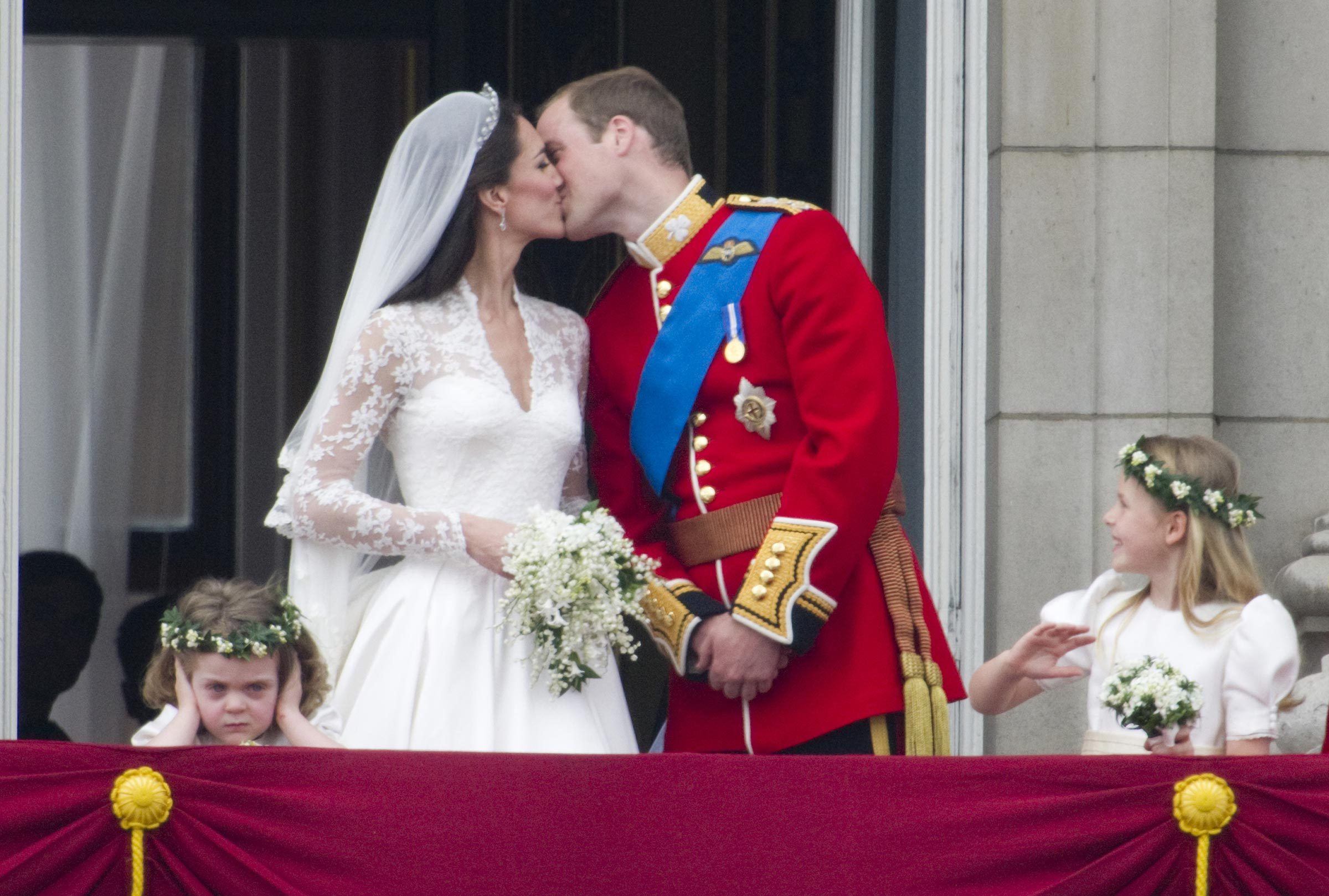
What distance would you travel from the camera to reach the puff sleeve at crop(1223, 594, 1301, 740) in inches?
145

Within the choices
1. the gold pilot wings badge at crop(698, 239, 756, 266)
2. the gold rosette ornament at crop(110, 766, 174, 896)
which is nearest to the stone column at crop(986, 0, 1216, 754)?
the gold pilot wings badge at crop(698, 239, 756, 266)

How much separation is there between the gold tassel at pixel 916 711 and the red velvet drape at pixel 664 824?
715mm

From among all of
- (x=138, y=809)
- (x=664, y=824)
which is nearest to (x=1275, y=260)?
(x=664, y=824)

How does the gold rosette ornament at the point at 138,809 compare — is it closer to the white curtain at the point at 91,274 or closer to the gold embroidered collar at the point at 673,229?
the gold embroidered collar at the point at 673,229

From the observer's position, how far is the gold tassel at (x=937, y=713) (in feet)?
12.7

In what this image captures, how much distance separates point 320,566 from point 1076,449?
6.05 feet

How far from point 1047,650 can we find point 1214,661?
11.1 inches

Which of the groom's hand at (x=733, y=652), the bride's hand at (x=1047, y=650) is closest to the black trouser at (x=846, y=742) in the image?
the groom's hand at (x=733, y=652)

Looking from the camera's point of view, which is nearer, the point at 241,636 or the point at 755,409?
the point at 241,636

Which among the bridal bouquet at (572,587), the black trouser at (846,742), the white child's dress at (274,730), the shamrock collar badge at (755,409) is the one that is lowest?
the black trouser at (846,742)

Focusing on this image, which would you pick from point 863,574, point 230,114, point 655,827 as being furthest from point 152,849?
point 230,114

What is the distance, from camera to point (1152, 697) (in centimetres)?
346

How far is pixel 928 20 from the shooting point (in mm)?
5164

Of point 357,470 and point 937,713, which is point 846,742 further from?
point 357,470
